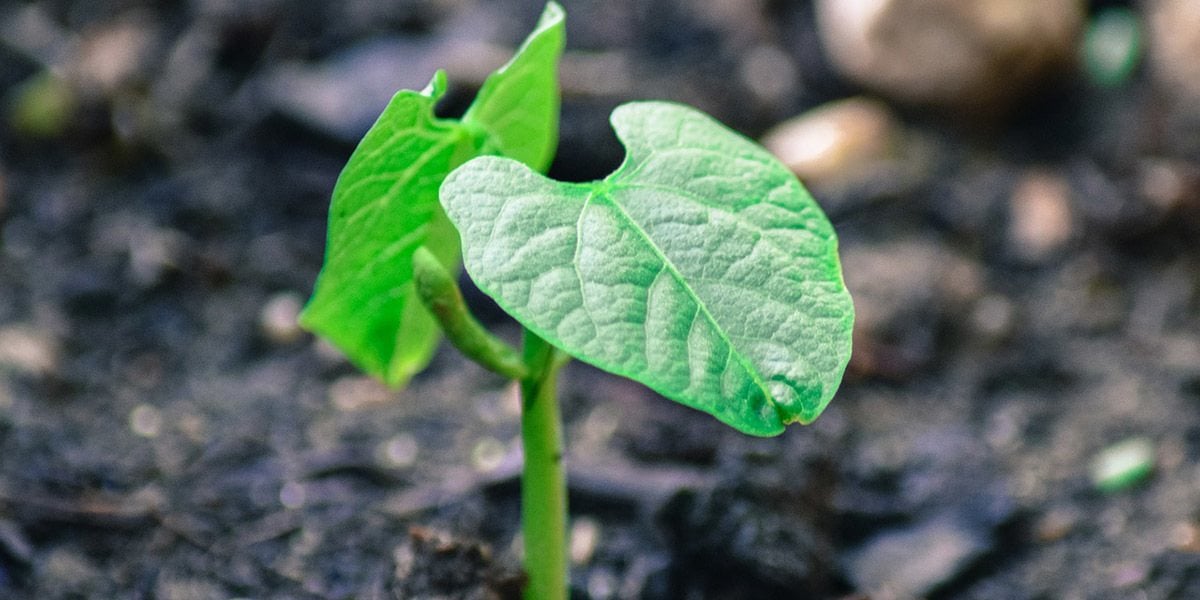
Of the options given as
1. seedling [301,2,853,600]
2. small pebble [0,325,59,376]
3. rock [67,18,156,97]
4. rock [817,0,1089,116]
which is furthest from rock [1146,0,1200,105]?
rock [67,18,156,97]

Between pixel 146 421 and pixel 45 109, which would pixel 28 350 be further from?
pixel 45 109

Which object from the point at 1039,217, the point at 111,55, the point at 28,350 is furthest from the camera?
the point at 111,55

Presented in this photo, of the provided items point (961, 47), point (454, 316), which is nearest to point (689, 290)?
point (454, 316)

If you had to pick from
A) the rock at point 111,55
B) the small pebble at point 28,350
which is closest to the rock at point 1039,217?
the small pebble at point 28,350

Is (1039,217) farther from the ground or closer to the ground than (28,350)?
farther from the ground

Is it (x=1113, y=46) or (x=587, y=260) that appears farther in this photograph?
(x=1113, y=46)

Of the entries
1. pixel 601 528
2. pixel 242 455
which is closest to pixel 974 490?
pixel 601 528
